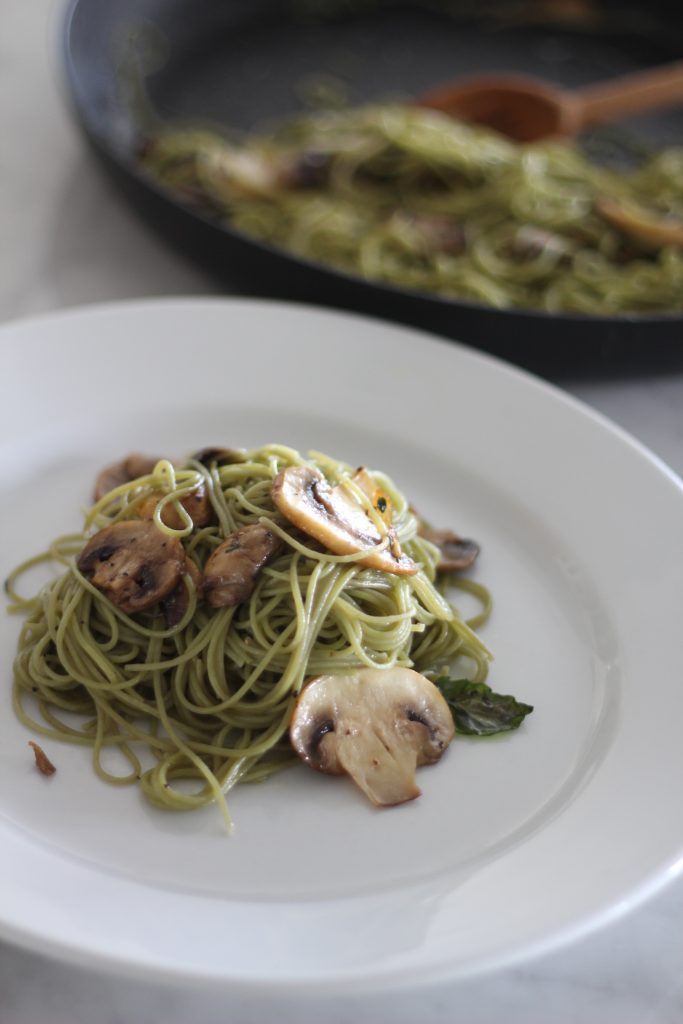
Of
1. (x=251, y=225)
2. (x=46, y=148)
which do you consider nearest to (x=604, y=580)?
(x=251, y=225)

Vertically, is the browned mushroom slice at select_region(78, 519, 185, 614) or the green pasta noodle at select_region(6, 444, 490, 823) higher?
the browned mushroom slice at select_region(78, 519, 185, 614)

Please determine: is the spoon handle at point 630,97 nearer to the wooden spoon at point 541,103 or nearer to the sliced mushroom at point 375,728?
the wooden spoon at point 541,103

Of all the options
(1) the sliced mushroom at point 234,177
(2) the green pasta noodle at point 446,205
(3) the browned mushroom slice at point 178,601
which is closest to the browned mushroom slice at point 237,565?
(3) the browned mushroom slice at point 178,601

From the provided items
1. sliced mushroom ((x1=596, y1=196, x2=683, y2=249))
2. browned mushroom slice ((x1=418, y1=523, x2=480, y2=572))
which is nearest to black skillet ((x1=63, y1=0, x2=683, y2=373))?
sliced mushroom ((x1=596, y1=196, x2=683, y2=249))

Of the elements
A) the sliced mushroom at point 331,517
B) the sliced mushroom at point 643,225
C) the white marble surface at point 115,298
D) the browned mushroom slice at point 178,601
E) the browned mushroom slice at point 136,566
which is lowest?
the white marble surface at point 115,298

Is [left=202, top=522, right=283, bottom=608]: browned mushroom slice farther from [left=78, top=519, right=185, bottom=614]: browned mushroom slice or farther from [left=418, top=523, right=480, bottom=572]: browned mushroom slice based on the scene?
[left=418, top=523, right=480, bottom=572]: browned mushroom slice

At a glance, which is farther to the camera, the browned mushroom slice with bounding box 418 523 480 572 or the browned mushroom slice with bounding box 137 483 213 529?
the browned mushroom slice with bounding box 418 523 480 572

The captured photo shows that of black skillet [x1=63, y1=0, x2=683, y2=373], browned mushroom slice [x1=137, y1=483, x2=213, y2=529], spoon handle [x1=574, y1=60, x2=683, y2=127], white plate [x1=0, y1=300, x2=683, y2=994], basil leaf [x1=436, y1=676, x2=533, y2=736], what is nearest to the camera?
white plate [x1=0, y1=300, x2=683, y2=994]
